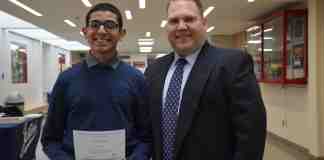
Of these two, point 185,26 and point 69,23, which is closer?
point 185,26

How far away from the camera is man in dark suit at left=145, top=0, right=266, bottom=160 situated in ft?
4.77

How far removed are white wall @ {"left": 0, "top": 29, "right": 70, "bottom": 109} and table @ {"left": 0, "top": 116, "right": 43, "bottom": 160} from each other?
738 centimetres

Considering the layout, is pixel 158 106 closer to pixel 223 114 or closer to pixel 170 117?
pixel 170 117

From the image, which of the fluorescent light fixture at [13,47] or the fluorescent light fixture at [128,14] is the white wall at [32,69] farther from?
the fluorescent light fixture at [128,14]

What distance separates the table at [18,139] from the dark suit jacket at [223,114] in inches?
99.6

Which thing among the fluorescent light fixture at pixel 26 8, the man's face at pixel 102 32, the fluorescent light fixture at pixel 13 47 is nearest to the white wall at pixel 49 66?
the fluorescent light fixture at pixel 13 47

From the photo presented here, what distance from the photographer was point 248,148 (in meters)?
1.45

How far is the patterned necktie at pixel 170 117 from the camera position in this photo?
154 cm

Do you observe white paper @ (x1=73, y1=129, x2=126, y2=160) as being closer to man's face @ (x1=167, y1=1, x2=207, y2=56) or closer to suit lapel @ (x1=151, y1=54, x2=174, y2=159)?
suit lapel @ (x1=151, y1=54, x2=174, y2=159)

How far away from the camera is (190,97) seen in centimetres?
150

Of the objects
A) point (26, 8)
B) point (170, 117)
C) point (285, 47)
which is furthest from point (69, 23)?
point (170, 117)

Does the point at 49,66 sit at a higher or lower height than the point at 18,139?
higher

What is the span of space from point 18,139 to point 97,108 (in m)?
2.38

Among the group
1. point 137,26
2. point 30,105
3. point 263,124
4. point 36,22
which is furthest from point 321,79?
point 30,105
